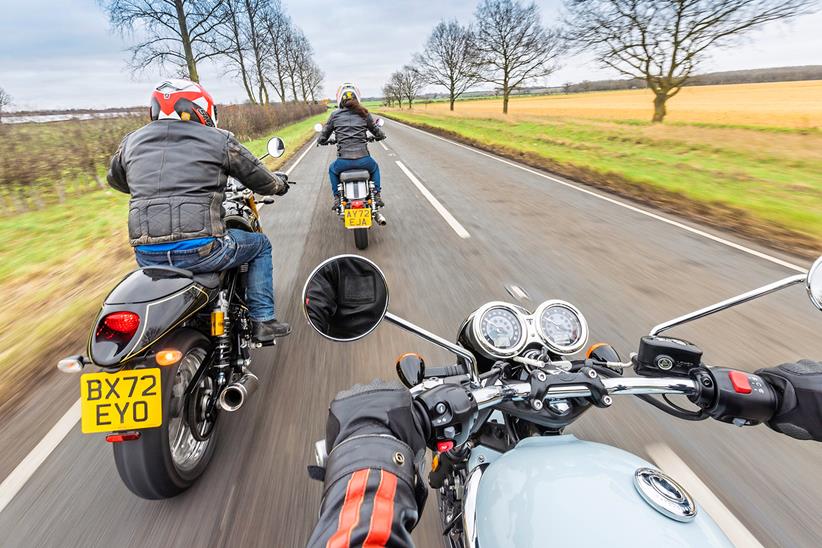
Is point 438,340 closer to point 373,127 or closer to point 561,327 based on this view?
point 561,327

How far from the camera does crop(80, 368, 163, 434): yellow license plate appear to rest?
6.02ft

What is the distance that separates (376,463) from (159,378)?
1494mm

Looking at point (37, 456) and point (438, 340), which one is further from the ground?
point (438, 340)

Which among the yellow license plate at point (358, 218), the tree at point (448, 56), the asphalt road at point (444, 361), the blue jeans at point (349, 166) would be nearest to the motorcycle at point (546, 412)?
the asphalt road at point (444, 361)

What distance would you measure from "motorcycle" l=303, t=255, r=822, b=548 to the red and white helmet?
1.93 m

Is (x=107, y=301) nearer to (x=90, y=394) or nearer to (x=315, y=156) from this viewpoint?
(x=90, y=394)

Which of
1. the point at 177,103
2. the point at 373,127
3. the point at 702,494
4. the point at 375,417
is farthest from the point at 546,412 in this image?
the point at 373,127

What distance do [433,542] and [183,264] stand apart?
6.81 ft

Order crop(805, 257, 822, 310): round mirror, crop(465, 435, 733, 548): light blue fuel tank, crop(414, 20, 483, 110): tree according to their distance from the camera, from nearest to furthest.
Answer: crop(465, 435, 733, 548): light blue fuel tank
crop(805, 257, 822, 310): round mirror
crop(414, 20, 483, 110): tree

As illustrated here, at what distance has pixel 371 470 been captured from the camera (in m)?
0.85

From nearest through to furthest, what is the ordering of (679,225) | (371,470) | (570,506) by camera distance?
(371,470), (570,506), (679,225)

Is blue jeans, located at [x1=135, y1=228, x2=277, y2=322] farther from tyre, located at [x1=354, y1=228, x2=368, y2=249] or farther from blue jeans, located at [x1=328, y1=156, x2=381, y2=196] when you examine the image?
blue jeans, located at [x1=328, y1=156, x2=381, y2=196]

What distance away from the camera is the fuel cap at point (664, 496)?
917 mm

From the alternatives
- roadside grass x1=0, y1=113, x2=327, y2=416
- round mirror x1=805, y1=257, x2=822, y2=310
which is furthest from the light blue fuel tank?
roadside grass x1=0, y1=113, x2=327, y2=416
